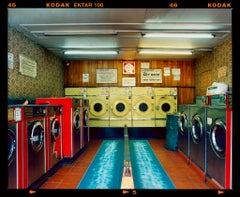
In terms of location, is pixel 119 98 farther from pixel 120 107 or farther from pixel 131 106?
pixel 131 106

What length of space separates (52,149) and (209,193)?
259 cm

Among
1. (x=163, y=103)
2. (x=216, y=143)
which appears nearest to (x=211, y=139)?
(x=216, y=143)

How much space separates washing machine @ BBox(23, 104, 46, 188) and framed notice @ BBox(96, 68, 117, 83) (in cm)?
402

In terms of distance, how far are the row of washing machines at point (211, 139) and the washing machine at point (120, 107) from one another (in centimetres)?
290

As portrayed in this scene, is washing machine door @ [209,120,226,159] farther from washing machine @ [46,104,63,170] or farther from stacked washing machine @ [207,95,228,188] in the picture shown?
washing machine @ [46,104,63,170]

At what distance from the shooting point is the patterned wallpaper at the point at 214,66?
15.2 feet

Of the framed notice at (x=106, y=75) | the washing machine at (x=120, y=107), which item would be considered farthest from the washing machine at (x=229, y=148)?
the framed notice at (x=106, y=75)

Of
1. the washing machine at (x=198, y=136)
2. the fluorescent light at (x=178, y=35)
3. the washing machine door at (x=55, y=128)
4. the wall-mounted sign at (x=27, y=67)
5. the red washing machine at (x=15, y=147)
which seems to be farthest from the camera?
the wall-mounted sign at (x=27, y=67)

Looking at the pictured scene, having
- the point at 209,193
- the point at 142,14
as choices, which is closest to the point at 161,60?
the point at 142,14

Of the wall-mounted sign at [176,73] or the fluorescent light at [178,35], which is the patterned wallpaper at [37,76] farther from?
the wall-mounted sign at [176,73]

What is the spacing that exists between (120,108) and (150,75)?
1.68 metres

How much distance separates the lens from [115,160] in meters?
4.20

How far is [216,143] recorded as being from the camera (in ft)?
8.73

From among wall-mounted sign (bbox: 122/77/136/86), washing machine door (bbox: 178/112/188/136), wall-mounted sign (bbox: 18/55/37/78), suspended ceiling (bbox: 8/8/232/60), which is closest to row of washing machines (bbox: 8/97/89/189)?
wall-mounted sign (bbox: 18/55/37/78)
